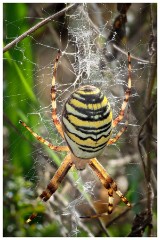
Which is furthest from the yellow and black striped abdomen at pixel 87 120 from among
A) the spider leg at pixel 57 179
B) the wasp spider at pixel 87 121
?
the spider leg at pixel 57 179

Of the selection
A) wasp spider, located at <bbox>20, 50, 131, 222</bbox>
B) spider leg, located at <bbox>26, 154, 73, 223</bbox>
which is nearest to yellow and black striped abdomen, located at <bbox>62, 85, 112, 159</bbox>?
wasp spider, located at <bbox>20, 50, 131, 222</bbox>

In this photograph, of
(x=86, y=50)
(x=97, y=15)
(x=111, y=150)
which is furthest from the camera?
(x=111, y=150)

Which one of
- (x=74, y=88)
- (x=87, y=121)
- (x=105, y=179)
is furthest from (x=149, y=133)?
(x=87, y=121)

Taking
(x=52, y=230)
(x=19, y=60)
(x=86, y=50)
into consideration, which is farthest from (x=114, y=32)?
(x=52, y=230)

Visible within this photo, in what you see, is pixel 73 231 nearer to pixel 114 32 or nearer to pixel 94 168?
pixel 94 168

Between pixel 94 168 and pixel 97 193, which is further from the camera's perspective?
pixel 97 193
